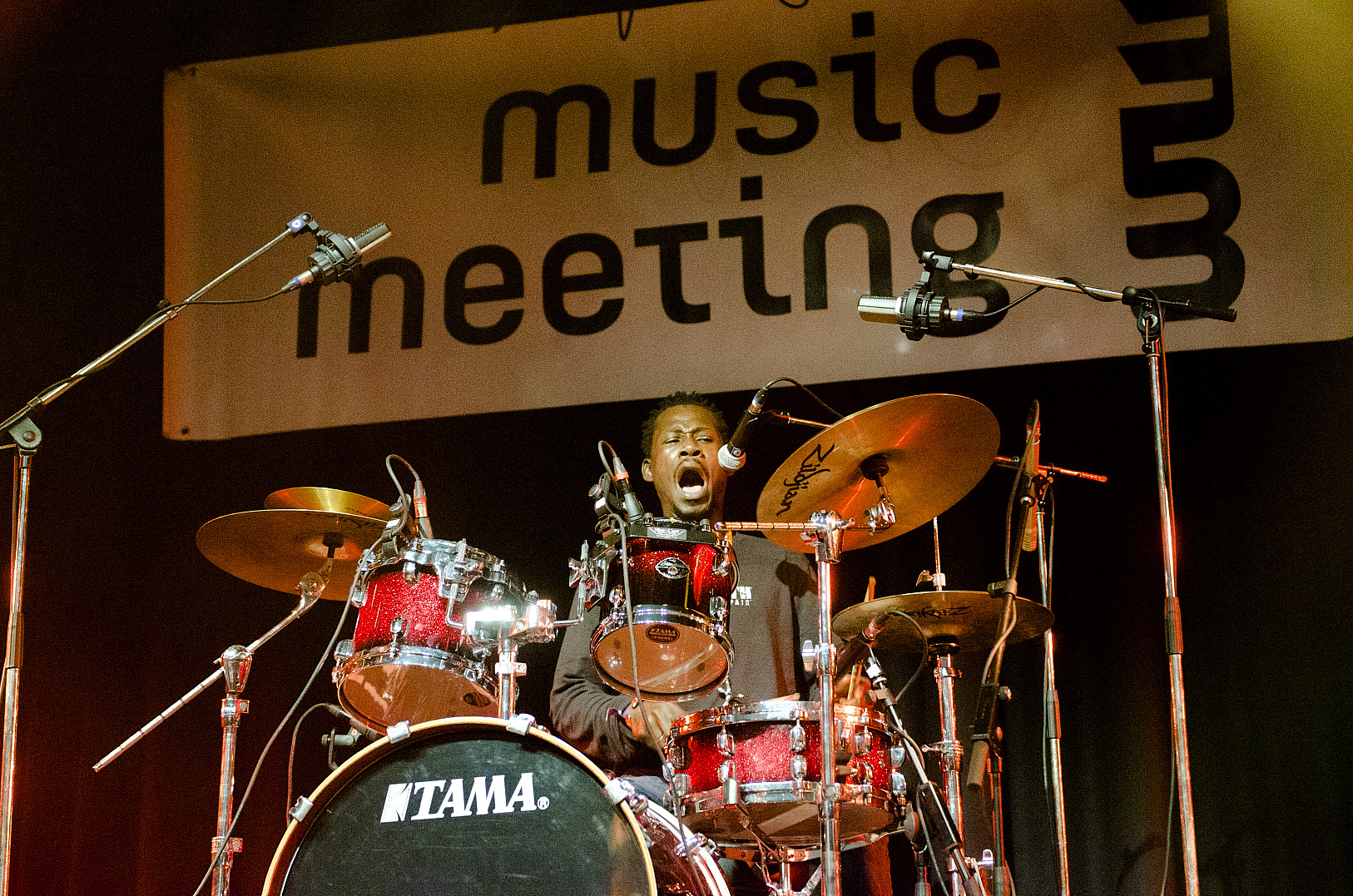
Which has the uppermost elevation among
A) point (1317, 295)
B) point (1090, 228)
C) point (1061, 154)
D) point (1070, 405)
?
point (1061, 154)

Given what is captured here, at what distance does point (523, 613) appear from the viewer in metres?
3.08

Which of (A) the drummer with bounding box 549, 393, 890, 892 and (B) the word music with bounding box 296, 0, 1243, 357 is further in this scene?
(B) the word music with bounding box 296, 0, 1243, 357

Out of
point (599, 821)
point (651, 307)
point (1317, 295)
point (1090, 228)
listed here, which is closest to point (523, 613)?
point (599, 821)

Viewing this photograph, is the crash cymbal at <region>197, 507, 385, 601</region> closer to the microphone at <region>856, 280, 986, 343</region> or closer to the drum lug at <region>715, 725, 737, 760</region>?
the drum lug at <region>715, 725, 737, 760</region>

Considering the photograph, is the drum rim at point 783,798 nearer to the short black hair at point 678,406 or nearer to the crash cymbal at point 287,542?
the crash cymbal at point 287,542

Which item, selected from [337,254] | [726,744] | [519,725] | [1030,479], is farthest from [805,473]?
[337,254]

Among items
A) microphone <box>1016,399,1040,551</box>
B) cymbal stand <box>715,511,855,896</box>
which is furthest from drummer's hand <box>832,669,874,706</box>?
microphone <box>1016,399,1040,551</box>

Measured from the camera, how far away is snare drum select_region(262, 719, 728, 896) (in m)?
2.49

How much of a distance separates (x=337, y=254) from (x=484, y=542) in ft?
5.50

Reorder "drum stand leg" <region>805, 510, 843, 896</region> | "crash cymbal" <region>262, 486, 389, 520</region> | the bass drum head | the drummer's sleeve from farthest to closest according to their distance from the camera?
the drummer's sleeve
"crash cymbal" <region>262, 486, 389, 520</region>
"drum stand leg" <region>805, 510, 843, 896</region>
the bass drum head

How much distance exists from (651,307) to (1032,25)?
1.65 metres

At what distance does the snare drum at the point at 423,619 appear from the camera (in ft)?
10.0

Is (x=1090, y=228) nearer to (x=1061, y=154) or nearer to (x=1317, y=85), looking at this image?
(x=1061, y=154)

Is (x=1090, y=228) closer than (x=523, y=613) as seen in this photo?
No
